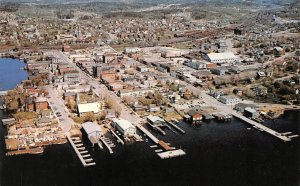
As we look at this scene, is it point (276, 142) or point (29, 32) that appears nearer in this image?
point (276, 142)

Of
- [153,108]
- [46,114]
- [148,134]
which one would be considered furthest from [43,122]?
[153,108]

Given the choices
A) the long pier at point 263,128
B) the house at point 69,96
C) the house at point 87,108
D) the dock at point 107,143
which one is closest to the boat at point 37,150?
the dock at point 107,143

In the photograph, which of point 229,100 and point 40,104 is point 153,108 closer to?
point 229,100

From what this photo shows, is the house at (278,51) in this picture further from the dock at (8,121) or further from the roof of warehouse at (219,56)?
the dock at (8,121)

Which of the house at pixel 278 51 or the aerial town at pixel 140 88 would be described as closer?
the aerial town at pixel 140 88

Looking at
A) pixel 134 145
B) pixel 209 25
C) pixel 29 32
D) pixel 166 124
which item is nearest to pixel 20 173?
pixel 134 145

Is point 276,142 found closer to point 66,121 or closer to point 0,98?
point 66,121

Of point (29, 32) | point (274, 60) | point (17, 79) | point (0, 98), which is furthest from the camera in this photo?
point (29, 32)

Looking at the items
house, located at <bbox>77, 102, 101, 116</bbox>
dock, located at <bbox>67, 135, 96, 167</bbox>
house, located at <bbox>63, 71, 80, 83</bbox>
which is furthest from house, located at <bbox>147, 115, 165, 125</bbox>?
house, located at <bbox>63, 71, 80, 83</bbox>
